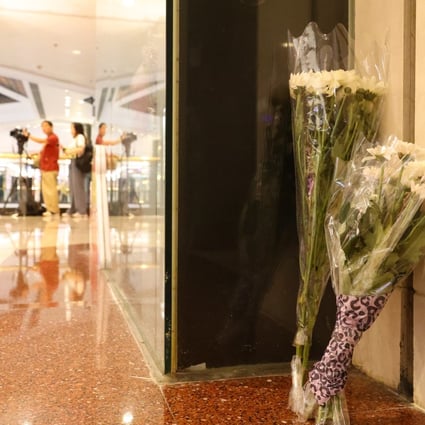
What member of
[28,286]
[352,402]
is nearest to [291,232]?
[352,402]

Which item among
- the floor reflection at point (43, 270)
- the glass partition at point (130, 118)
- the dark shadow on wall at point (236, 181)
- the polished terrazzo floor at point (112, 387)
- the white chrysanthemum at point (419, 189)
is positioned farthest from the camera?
the floor reflection at point (43, 270)

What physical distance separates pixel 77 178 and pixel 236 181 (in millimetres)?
8226

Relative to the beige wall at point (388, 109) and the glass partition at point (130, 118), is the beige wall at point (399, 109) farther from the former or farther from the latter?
the glass partition at point (130, 118)

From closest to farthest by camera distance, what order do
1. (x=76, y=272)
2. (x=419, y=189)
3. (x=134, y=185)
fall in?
(x=419, y=189), (x=134, y=185), (x=76, y=272)

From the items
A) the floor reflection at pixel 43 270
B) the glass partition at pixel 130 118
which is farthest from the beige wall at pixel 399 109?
the floor reflection at pixel 43 270

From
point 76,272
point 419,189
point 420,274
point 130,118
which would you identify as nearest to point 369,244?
point 419,189

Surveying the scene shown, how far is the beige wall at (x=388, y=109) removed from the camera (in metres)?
1.34

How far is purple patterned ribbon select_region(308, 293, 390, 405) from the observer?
3.62 feet

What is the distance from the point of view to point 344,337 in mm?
1121

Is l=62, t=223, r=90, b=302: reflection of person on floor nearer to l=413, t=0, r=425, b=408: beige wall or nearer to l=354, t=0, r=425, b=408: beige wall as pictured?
l=354, t=0, r=425, b=408: beige wall

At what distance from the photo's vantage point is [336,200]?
1204 mm

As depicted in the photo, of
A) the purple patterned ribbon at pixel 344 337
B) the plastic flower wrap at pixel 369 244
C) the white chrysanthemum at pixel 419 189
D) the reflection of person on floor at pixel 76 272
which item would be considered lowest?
the reflection of person on floor at pixel 76 272

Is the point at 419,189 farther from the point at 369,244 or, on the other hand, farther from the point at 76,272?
the point at 76,272

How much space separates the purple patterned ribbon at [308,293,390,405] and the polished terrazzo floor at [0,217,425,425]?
0.15 metres
